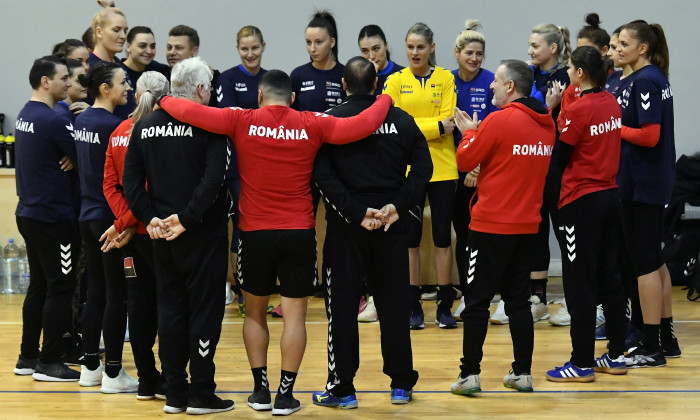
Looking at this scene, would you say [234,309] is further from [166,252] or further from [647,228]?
[647,228]

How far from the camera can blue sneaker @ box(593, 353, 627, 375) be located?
15.7 ft

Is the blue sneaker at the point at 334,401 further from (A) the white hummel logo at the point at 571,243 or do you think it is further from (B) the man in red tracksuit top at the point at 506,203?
(A) the white hummel logo at the point at 571,243

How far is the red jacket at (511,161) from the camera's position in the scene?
4254 millimetres

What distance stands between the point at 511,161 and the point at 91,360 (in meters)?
2.39

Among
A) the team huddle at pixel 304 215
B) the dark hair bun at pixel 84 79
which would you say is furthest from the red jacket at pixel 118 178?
the dark hair bun at pixel 84 79

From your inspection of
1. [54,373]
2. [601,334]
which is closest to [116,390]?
[54,373]

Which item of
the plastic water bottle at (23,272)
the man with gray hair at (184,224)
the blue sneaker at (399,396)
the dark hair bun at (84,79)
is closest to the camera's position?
the man with gray hair at (184,224)

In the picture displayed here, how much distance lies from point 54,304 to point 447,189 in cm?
254

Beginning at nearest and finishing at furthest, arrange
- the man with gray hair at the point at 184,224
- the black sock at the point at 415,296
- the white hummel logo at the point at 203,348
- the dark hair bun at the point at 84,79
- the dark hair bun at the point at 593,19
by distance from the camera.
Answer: the man with gray hair at the point at 184,224, the white hummel logo at the point at 203,348, the dark hair bun at the point at 84,79, the dark hair bun at the point at 593,19, the black sock at the point at 415,296

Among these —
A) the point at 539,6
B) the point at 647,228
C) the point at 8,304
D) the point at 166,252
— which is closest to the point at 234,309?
the point at 8,304

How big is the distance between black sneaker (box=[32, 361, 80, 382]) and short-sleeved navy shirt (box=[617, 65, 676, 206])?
3.16 metres

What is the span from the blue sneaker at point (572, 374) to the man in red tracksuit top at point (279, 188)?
4.64 ft

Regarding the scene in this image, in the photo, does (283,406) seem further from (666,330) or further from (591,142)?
(666,330)

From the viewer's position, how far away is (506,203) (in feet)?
14.1
